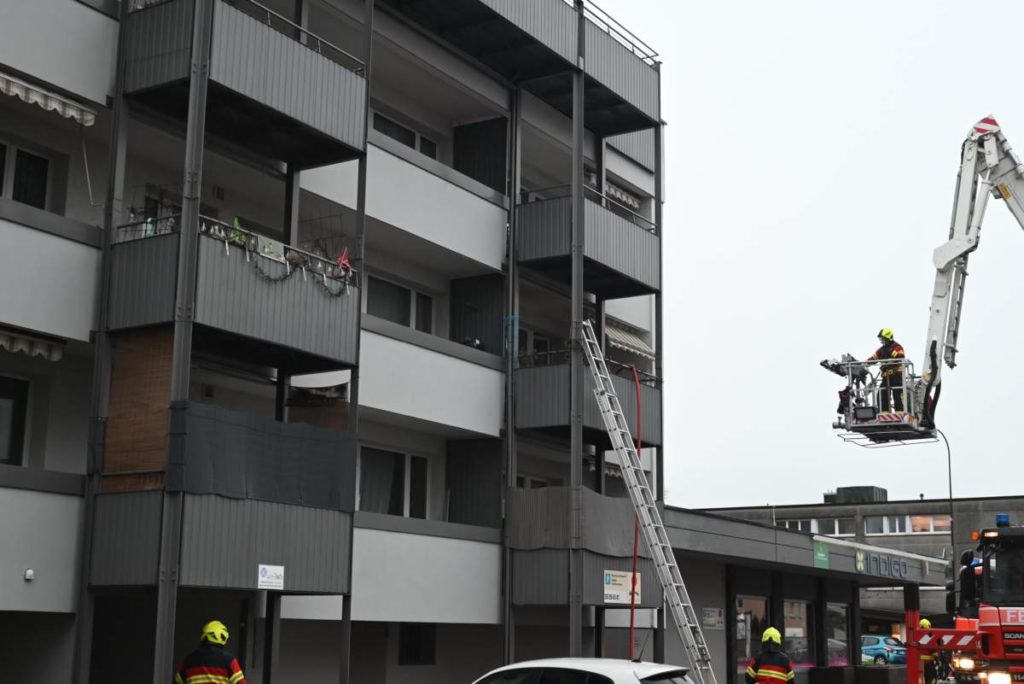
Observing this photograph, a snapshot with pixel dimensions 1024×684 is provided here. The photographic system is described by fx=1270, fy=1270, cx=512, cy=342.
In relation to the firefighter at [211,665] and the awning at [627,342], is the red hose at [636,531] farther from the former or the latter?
the firefighter at [211,665]

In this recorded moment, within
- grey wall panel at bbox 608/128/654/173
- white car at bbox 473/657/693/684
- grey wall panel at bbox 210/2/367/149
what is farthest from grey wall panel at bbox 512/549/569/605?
grey wall panel at bbox 608/128/654/173

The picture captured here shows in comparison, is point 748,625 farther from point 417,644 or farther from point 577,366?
point 577,366

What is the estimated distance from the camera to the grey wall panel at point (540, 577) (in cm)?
2392

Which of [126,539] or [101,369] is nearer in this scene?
[126,539]

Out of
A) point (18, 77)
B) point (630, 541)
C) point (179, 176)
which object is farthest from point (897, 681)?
point (18, 77)

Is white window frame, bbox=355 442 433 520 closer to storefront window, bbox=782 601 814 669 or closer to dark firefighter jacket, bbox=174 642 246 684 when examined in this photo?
dark firefighter jacket, bbox=174 642 246 684

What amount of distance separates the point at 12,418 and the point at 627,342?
1580 centimetres

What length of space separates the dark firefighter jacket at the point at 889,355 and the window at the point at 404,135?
10.5 meters

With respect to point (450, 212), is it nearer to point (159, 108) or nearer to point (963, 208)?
point (159, 108)

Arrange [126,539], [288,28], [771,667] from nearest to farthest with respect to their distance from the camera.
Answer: [771,667] < [126,539] < [288,28]

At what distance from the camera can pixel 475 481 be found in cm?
2534

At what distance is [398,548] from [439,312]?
6.17 m

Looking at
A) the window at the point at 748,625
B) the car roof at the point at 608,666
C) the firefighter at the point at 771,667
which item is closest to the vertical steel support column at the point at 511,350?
the firefighter at the point at 771,667

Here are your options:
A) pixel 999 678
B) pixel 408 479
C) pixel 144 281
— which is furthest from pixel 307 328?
pixel 999 678
